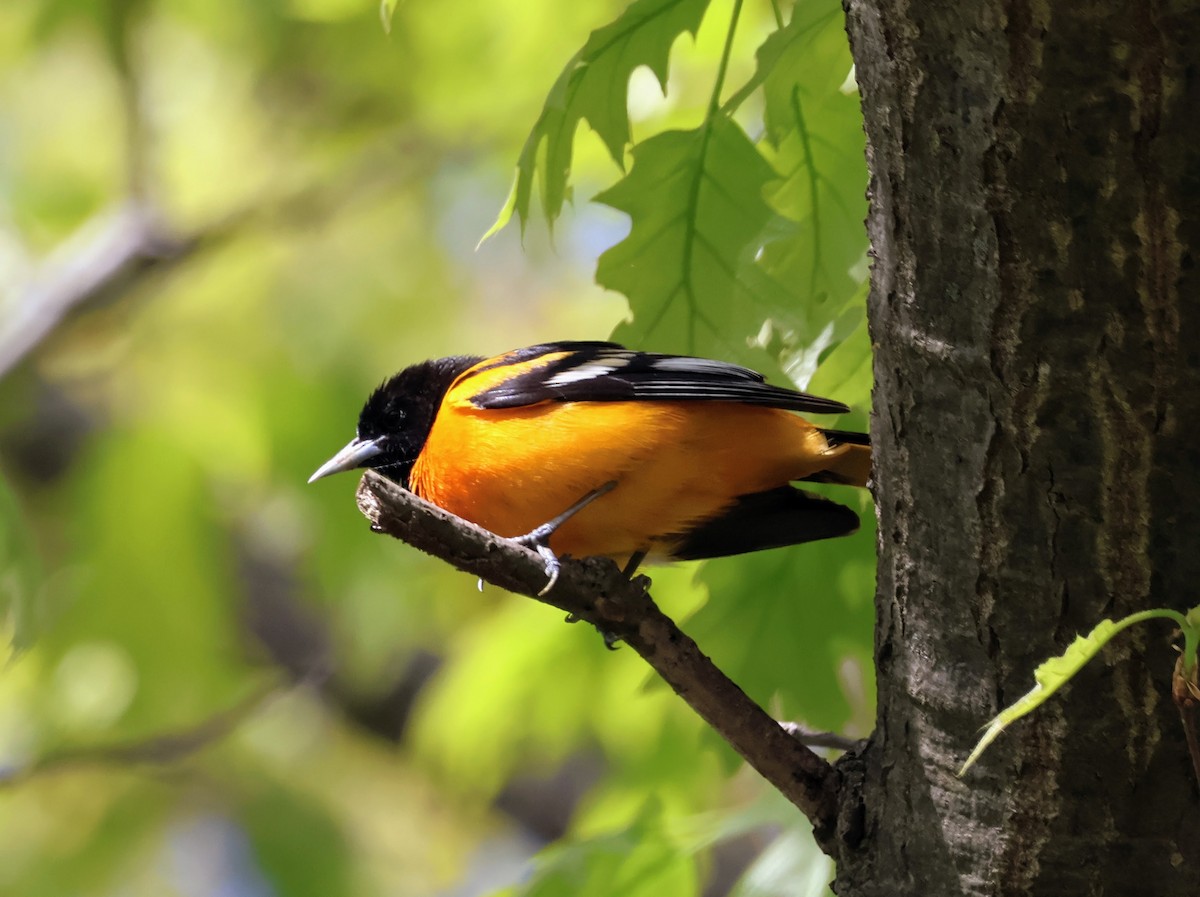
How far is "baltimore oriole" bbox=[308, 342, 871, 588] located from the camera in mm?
2992

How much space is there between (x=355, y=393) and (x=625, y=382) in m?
2.69

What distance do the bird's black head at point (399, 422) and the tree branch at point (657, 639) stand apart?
165 cm

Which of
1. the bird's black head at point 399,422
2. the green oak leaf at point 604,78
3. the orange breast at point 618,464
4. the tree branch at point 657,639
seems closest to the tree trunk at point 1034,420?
the tree branch at point 657,639

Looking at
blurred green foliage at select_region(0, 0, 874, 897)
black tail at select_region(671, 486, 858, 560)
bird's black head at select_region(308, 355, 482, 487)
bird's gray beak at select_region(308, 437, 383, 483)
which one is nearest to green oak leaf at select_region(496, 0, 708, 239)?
blurred green foliage at select_region(0, 0, 874, 897)

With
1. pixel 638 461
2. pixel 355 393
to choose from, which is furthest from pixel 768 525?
pixel 355 393

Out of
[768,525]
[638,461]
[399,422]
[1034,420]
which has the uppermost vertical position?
[399,422]

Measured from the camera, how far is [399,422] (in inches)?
149

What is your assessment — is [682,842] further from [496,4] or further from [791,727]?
[496,4]

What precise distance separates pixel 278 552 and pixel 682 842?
4.91m

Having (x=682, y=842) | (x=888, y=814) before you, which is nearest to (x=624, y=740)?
(x=682, y=842)

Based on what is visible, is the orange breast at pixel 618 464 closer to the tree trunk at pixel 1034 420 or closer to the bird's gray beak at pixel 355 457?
the bird's gray beak at pixel 355 457

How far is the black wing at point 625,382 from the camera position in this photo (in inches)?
118

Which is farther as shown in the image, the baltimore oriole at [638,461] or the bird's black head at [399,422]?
the bird's black head at [399,422]

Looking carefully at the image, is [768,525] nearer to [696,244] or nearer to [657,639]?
[696,244]
